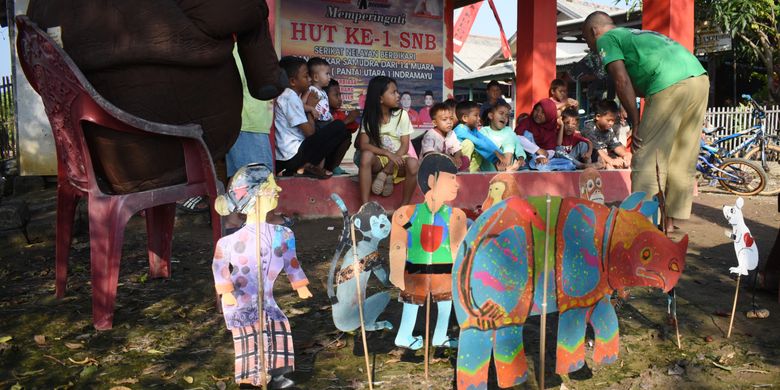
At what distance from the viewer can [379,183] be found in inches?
238

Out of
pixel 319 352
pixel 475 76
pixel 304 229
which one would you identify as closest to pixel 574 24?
pixel 475 76

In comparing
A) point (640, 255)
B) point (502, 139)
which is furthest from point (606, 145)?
point (640, 255)

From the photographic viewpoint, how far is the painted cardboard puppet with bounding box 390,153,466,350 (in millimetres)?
2664

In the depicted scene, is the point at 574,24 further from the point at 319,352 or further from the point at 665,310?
the point at 319,352

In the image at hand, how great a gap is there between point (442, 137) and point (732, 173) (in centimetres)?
481

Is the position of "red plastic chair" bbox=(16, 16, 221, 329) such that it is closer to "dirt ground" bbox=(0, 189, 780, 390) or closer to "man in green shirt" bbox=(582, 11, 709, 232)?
"dirt ground" bbox=(0, 189, 780, 390)

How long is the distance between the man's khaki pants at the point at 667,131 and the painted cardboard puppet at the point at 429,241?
1912 millimetres

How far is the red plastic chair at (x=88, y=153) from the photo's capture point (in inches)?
Answer: 124

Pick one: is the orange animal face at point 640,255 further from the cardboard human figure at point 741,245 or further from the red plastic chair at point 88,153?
the red plastic chair at point 88,153

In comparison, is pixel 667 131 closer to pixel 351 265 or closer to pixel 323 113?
pixel 351 265

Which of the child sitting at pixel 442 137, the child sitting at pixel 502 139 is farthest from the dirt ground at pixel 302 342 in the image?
the child sitting at pixel 502 139

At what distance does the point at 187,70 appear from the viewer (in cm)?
332

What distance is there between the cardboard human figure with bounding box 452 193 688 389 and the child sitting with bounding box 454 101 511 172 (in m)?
4.14

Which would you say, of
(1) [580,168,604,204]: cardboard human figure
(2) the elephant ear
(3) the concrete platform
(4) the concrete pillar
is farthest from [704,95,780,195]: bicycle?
(2) the elephant ear
